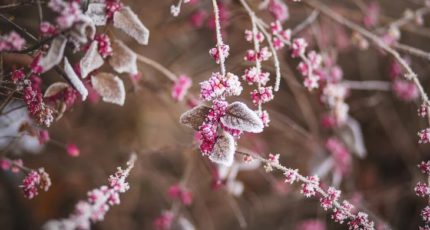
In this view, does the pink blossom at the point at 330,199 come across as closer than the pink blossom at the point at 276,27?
Yes

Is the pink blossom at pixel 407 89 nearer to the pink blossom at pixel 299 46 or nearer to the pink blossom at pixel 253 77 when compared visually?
the pink blossom at pixel 299 46

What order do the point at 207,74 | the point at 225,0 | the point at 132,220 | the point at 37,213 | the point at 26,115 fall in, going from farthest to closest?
the point at 132,220 < the point at 37,213 < the point at 207,74 < the point at 225,0 < the point at 26,115

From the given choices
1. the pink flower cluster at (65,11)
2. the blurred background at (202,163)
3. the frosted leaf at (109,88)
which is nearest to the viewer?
the pink flower cluster at (65,11)

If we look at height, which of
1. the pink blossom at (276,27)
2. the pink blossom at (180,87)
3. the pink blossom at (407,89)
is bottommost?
the pink blossom at (180,87)

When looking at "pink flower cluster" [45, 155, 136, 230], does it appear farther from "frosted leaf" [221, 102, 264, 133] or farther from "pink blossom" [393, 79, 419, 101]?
"pink blossom" [393, 79, 419, 101]

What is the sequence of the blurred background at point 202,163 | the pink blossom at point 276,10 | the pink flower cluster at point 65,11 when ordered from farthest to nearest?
the blurred background at point 202,163 < the pink blossom at point 276,10 < the pink flower cluster at point 65,11

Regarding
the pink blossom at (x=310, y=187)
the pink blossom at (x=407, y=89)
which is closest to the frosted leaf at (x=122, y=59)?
the pink blossom at (x=310, y=187)

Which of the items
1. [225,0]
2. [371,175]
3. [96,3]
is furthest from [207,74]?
[371,175]

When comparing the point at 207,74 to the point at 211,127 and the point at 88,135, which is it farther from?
the point at 211,127

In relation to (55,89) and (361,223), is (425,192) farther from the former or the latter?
(55,89)
